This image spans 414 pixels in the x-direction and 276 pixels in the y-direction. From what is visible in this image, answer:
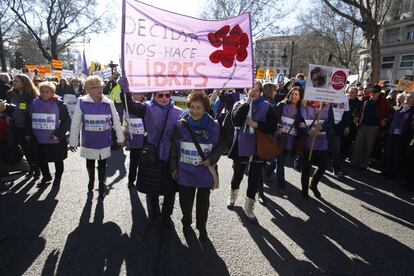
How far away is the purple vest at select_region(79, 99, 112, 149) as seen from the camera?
4.43m

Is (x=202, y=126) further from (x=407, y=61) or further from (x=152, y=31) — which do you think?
(x=407, y=61)

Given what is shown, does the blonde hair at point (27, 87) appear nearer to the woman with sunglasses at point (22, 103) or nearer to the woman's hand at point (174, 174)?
the woman with sunglasses at point (22, 103)

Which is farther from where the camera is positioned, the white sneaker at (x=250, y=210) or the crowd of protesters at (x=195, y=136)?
the white sneaker at (x=250, y=210)

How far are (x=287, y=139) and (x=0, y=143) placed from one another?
503 cm

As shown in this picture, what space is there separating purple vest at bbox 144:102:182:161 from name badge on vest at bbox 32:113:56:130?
2.22 m

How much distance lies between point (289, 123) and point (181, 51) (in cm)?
255

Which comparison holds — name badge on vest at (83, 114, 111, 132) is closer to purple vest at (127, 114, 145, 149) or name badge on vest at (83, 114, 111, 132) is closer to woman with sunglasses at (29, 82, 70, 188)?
purple vest at (127, 114, 145, 149)

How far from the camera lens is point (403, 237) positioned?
13.2 ft

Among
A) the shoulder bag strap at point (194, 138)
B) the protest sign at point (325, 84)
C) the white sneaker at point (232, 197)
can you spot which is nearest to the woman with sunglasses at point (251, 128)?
the white sneaker at point (232, 197)

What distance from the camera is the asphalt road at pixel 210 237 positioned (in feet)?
10.2

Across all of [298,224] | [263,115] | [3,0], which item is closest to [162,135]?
[263,115]

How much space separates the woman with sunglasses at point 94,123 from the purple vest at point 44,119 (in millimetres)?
702

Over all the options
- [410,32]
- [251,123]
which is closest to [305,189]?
[251,123]

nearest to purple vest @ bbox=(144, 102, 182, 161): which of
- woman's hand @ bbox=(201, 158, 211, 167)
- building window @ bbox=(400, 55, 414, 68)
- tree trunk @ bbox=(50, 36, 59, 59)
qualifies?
woman's hand @ bbox=(201, 158, 211, 167)
